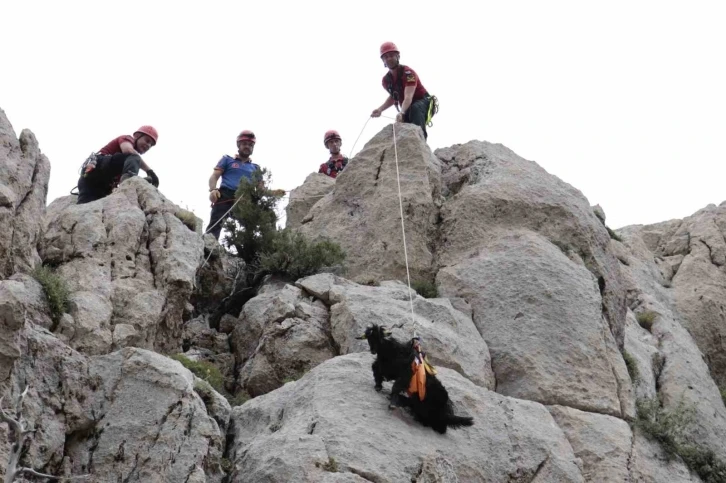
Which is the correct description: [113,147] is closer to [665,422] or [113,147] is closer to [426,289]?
[426,289]

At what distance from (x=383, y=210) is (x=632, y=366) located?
5.23 m

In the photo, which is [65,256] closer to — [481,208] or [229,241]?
[229,241]

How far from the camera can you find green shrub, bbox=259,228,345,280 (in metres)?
15.9

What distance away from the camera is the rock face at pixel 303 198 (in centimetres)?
1980

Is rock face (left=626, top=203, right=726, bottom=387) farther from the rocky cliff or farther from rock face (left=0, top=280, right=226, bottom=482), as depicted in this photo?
rock face (left=0, top=280, right=226, bottom=482)

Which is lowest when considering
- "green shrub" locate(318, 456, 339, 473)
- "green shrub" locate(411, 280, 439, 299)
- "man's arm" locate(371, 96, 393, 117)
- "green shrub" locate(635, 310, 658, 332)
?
"green shrub" locate(318, 456, 339, 473)

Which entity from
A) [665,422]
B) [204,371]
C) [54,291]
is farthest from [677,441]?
[54,291]

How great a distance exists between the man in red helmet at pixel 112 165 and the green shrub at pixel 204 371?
402 cm

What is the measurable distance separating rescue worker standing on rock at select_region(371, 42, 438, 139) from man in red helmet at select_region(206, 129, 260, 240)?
2645mm

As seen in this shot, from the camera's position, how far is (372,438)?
10.3 m

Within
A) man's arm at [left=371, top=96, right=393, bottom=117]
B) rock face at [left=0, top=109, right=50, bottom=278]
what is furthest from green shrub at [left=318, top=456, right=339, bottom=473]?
man's arm at [left=371, top=96, right=393, bottom=117]

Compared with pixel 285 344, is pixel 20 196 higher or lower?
higher

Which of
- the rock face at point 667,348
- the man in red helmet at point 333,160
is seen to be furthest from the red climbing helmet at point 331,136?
the rock face at point 667,348

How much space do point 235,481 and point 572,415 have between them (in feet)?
16.7
